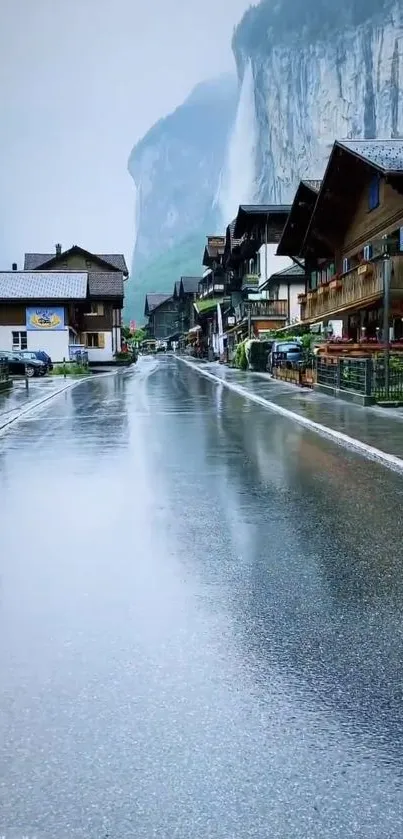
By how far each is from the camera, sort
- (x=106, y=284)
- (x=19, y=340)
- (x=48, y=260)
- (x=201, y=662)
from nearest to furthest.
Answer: (x=201, y=662)
(x=19, y=340)
(x=106, y=284)
(x=48, y=260)

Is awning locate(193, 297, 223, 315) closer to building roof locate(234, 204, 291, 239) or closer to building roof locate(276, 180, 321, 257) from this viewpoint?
building roof locate(234, 204, 291, 239)

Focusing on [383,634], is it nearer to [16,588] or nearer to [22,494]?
[16,588]

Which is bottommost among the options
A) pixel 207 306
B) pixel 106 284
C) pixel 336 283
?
pixel 336 283

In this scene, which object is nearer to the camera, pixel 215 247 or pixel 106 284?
pixel 106 284

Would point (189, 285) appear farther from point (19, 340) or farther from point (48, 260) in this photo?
point (19, 340)

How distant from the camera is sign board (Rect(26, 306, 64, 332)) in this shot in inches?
2372

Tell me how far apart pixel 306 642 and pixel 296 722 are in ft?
3.12

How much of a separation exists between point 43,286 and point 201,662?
196ft

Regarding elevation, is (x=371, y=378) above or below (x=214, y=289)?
below

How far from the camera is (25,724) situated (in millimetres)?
3539

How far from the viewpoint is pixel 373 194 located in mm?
30828

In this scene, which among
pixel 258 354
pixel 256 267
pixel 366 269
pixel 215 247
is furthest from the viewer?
pixel 215 247

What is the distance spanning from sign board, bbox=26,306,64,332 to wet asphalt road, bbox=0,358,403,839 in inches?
2059

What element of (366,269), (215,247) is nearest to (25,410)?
(366,269)
